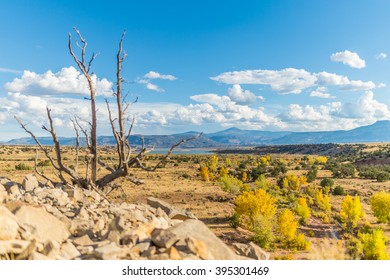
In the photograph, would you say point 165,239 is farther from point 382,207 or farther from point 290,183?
point 290,183

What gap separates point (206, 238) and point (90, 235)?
2.51 metres

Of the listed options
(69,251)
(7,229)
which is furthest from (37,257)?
(7,229)

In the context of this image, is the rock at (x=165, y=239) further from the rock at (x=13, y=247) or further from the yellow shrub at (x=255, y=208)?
the yellow shrub at (x=255, y=208)

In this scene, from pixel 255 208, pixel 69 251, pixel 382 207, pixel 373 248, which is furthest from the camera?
pixel 382 207

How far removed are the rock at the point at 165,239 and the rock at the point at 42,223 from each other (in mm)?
1986

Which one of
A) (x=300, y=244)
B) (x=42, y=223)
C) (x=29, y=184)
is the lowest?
(x=300, y=244)

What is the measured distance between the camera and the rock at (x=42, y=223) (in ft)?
22.0

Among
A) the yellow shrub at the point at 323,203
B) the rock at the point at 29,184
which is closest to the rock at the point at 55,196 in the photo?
the rock at the point at 29,184

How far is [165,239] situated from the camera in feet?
21.1

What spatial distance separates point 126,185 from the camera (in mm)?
46844

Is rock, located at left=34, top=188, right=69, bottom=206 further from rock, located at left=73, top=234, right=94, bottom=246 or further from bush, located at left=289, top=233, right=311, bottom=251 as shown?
bush, located at left=289, top=233, right=311, bottom=251

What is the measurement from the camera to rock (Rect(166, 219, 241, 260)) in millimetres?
6746

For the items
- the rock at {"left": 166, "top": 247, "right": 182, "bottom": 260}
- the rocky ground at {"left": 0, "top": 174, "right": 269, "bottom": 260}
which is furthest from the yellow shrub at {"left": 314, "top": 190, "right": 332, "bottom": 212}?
the rock at {"left": 166, "top": 247, "right": 182, "bottom": 260}

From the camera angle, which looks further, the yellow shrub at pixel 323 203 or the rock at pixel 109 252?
the yellow shrub at pixel 323 203
